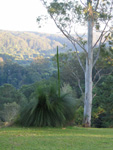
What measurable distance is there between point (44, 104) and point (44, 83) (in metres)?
1.11

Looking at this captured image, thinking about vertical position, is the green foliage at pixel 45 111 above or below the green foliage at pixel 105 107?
above

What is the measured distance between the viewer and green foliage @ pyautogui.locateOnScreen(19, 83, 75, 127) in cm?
705

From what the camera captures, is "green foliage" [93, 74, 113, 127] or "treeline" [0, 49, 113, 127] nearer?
"treeline" [0, 49, 113, 127]

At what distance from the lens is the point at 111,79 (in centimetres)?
2116

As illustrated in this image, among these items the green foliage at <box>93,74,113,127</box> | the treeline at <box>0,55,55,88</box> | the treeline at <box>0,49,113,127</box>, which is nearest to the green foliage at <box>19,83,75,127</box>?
the treeline at <box>0,49,113,127</box>

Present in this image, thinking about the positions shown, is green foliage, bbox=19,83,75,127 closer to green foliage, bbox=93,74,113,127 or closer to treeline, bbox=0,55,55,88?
green foliage, bbox=93,74,113,127

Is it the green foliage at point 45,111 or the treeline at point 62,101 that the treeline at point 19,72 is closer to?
the treeline at point 62,101

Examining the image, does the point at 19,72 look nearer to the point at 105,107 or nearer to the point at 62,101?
the point at 105,107

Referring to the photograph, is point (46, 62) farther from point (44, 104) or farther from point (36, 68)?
point (44, 104)

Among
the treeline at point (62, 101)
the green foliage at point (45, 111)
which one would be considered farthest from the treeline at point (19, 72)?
the green foliage at point (45, 111)

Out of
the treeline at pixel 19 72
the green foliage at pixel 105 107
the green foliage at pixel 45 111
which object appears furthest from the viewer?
the treeline at pixel 19 72

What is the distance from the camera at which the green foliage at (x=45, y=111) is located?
7.05 m

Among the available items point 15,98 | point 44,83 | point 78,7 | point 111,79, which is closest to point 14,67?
point 15,98

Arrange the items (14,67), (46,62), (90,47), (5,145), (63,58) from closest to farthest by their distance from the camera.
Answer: (5,145) < (90,47) < (63,58) < (14,67) < (46,62)
